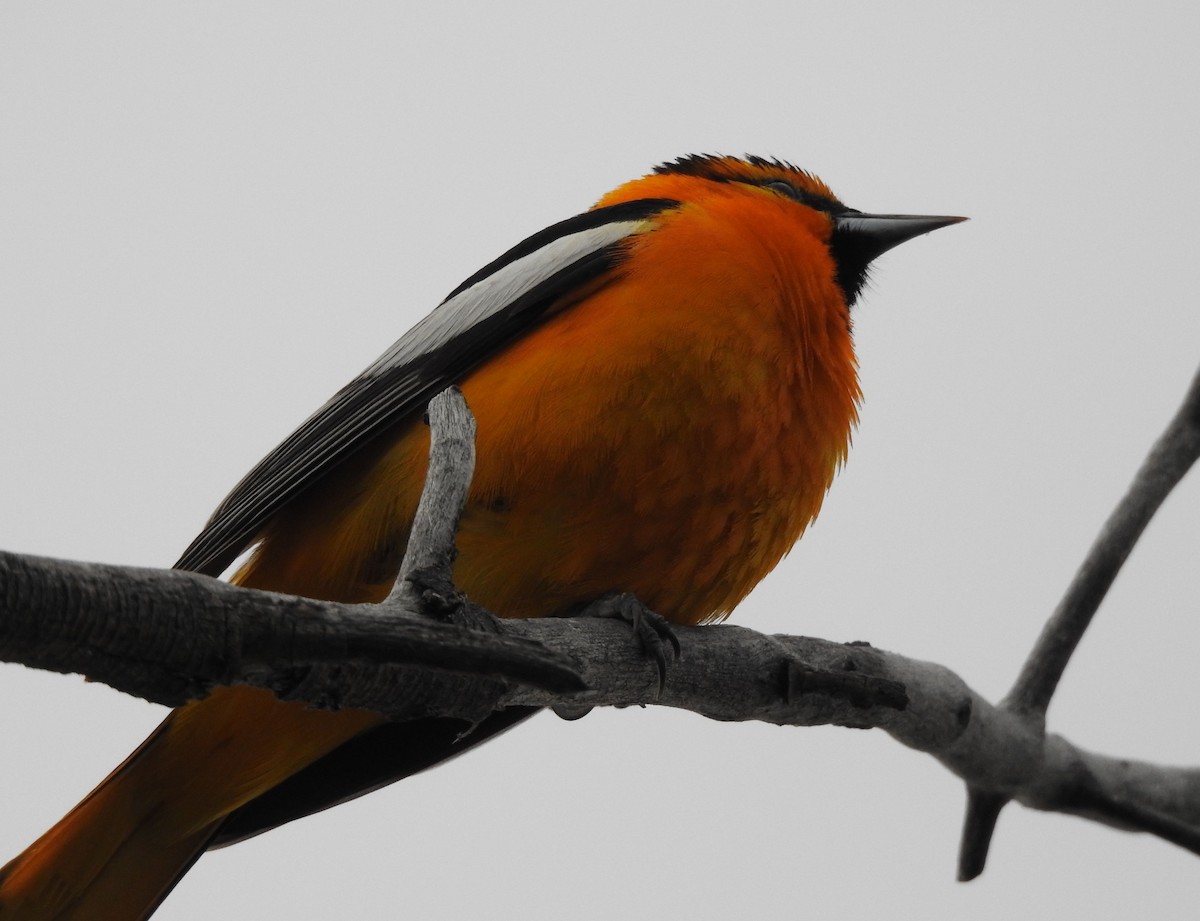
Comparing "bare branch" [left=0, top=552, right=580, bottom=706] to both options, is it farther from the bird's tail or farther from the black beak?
the black beak

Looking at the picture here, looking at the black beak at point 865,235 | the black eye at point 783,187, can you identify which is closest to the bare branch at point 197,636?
the black beak at point 865,235

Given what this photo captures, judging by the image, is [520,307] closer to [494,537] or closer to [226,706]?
[494,537]

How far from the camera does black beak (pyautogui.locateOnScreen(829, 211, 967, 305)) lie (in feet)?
13.5

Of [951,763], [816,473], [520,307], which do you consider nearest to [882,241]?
[816,473]

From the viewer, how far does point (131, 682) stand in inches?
74.5

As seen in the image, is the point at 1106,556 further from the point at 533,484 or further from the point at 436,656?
the point at 436,656

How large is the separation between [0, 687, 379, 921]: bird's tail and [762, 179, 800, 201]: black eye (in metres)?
2.18

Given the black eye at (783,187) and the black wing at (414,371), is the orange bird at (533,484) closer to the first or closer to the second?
the black wing at (414,371)

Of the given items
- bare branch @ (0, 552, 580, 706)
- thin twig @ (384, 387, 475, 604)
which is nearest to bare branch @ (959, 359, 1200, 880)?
thin twig @ (384, 387, 475, 604)

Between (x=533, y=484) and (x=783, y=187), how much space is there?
1.73 meters

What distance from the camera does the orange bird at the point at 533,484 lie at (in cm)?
310

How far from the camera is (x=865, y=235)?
164 inches

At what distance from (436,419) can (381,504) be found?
678mm

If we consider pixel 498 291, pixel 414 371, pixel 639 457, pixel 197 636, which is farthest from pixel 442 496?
pixel 498 291
